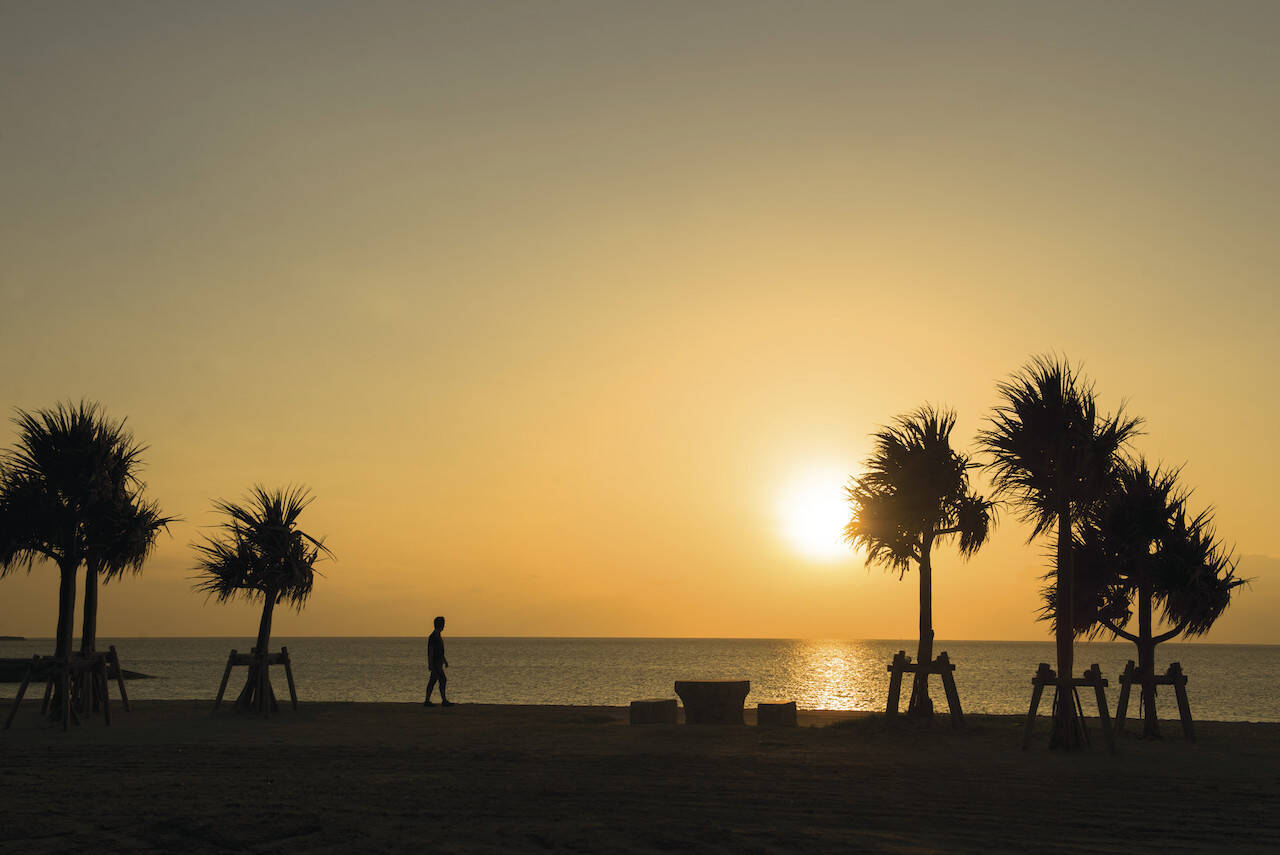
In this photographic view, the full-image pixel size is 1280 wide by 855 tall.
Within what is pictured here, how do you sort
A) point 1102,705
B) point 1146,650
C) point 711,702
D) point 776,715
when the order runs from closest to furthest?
point 1102,705 < point 776,715 < point 1146,650 < point 711,702

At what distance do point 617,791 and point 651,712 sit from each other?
9997mm

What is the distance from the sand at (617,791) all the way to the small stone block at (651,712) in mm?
1622

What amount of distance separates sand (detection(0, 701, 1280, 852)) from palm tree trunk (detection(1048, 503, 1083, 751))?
656mm

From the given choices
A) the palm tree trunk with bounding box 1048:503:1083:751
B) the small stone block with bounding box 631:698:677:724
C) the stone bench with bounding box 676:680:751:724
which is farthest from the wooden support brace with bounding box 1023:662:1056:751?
the small stone block with bounding box 631:698:677:724

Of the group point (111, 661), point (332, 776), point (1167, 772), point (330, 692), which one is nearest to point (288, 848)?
point (332, 776)

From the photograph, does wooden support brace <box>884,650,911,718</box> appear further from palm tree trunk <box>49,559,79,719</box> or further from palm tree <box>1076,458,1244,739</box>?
palm tree trunk <box>49,559,79,719</box>

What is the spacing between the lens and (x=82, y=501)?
24.2m

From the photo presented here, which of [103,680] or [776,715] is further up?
[776,715]

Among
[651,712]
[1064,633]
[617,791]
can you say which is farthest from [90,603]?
[1064,633]

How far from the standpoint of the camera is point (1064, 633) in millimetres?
18672

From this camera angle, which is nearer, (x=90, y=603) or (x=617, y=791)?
(x=617, y=791)

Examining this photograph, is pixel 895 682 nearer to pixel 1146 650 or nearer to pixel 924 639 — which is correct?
pixel 924 639

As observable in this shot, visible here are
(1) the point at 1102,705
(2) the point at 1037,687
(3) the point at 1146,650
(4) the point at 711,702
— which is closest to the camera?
(1) the point at 1102,705

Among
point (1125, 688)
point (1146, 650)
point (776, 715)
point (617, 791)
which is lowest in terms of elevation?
point (617, 791)
